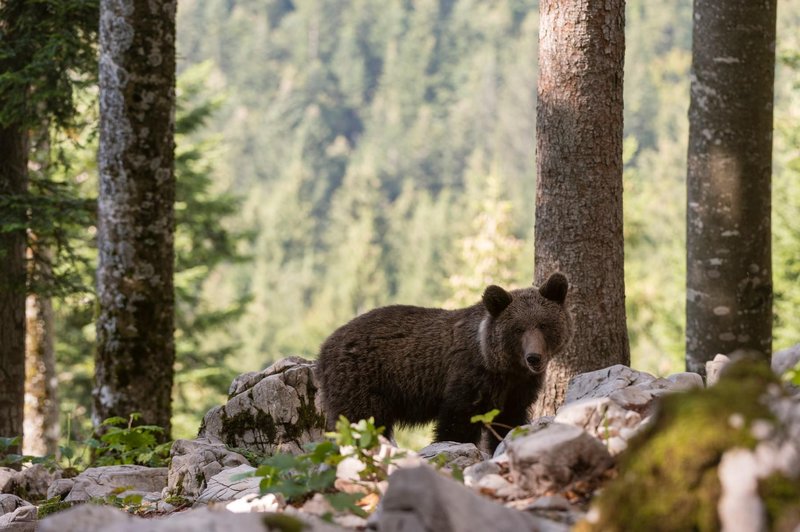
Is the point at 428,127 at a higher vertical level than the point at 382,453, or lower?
higher

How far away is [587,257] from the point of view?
7211 mm

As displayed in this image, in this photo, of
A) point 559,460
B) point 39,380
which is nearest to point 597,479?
point 559,460

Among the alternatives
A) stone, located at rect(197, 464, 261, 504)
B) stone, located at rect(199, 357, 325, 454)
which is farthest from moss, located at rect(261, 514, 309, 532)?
stone, located at rect(199, 357, 325, 454)

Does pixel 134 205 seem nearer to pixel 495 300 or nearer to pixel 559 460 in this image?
pixel 495 300

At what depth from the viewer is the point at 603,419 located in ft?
14.5

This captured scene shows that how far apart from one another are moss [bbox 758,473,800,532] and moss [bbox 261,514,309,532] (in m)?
1.52

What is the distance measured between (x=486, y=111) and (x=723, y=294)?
172667 mm

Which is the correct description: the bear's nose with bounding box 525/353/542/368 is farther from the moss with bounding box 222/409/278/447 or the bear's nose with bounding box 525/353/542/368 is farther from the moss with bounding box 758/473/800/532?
the moss with bounding box 758/473/800/532

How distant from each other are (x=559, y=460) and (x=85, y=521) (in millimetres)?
1786

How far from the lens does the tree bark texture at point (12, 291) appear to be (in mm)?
10547

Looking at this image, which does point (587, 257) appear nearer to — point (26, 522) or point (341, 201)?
point (26, 522)

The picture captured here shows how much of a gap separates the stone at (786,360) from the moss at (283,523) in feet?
7.81

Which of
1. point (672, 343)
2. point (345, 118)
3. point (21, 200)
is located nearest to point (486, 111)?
point (345, 118)

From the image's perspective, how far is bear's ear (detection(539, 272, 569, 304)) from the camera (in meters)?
6.64
